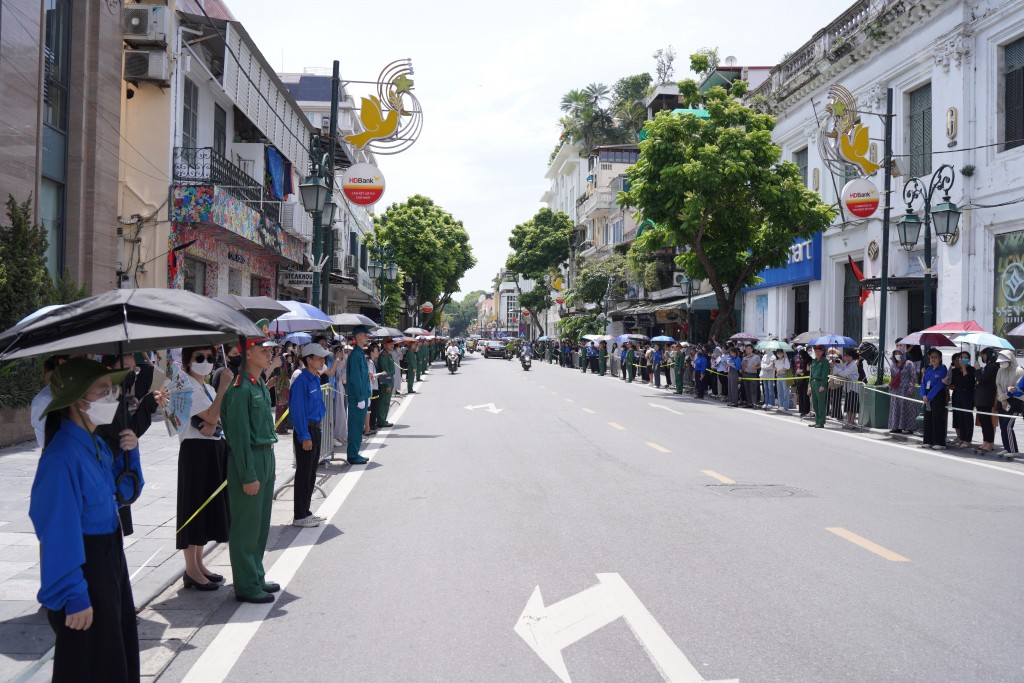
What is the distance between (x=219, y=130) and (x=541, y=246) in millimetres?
62128

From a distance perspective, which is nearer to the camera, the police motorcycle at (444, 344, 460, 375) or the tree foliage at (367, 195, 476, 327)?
the police motorcycle at (444, 344, 460, 375)

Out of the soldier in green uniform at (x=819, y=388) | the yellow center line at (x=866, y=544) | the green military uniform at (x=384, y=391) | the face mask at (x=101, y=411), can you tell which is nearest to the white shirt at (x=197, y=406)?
the face mask at (x=101, y=411)

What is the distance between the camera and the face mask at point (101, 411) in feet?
13.0

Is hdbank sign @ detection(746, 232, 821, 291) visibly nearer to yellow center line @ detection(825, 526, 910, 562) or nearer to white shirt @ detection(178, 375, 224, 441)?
yellow center line @ detection(825, 526, 910, 562)

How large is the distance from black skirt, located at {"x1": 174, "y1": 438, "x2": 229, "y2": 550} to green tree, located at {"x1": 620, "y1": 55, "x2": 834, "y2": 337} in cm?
2268

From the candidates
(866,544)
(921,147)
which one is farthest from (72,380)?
(921,147)

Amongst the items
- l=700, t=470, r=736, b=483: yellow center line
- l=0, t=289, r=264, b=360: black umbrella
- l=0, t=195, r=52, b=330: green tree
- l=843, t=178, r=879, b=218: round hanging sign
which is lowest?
l=700, t=470, r=736, b=483: yellow center line

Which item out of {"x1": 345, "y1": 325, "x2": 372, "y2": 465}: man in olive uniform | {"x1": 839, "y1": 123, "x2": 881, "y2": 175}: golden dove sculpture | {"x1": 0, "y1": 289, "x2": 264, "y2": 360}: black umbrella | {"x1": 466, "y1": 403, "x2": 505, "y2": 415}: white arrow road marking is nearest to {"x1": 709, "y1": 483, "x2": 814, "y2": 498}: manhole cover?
{"x1": 345, "y1": 325, "x2": 372, "y2": 465}: man in olive uniform

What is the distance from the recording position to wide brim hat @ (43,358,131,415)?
3.68 meters

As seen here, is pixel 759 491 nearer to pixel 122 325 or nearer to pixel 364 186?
pixel 122 325

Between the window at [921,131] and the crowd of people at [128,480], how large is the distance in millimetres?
19755

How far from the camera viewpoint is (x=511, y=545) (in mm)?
7578

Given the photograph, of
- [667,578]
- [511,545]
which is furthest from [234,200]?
[667,578]

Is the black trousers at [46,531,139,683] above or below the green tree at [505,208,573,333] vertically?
below
